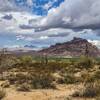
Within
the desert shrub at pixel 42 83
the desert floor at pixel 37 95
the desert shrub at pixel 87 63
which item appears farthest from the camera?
the desert shrub at pixel 87 63

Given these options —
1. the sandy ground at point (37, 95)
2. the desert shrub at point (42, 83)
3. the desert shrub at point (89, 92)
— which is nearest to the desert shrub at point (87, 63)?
the desert shrub at point (42, 83)

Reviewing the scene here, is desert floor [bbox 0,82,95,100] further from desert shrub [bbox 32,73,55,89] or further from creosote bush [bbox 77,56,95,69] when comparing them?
creosote bush [bbox 77,56,95,69]

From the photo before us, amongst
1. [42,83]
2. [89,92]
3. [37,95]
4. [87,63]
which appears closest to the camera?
[89,92]

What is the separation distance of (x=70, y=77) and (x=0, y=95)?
39.2ft

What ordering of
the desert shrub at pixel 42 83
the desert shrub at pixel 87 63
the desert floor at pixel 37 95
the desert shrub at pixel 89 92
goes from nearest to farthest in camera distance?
the desert shrub at pixel 89 92 < the desert floor at pixel 37 95 < the desert shrub at pixel 42 83 < the desert shrub at pixel 87 63

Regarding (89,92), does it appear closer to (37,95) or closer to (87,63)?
(37,95)

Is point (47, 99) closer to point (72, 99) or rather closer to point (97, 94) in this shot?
point (72, 99)

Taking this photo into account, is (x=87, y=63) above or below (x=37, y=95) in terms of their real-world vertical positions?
above

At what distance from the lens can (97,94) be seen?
65.1 feet

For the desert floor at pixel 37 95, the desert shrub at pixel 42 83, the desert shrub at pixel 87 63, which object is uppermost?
the desert shrub at pixel 87 63

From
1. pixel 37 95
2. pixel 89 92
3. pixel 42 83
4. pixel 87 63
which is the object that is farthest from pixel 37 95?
pixel 87 63

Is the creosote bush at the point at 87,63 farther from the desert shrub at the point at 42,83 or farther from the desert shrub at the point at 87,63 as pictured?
the desert shrub at the point at 42,83

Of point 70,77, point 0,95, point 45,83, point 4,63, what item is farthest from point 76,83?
point 4,63

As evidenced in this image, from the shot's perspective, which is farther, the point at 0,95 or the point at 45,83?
the point at 45,83
